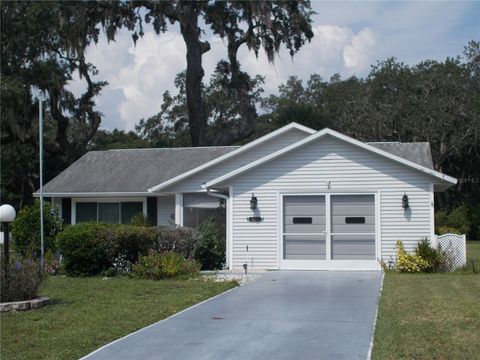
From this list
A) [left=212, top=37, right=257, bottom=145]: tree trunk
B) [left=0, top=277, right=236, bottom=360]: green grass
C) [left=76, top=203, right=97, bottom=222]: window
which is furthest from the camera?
[left=212, top=37, right=257, bottom=145]: tree trunk

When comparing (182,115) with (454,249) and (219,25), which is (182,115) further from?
(454,249)

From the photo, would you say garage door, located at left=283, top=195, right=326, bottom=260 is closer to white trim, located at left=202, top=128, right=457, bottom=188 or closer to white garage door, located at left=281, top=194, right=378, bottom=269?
white garage door, located at left=281, top=194, right=378, bottom=269

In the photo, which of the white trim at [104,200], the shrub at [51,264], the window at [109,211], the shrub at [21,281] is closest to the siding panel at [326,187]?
the shrub at [51,264]

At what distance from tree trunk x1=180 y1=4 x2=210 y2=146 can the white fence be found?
19.9 metres

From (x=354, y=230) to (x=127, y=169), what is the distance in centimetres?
1007

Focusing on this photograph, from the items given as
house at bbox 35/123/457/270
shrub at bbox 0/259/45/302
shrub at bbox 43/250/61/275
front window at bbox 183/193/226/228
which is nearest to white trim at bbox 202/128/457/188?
house at bbox 35/123/457/270

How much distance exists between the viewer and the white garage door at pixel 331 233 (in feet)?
57.8

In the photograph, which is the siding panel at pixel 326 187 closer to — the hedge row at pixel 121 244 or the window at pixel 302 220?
the window at pixel 302 220

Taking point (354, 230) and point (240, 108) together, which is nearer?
point (354, 230)

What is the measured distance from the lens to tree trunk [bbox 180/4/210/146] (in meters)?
33.7

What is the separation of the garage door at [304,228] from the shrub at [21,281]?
8.20m

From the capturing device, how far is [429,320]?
951 cm

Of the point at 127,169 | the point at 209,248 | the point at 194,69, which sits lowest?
the point at 209,248

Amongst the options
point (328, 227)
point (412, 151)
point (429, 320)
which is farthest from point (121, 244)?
point (412, 151)
